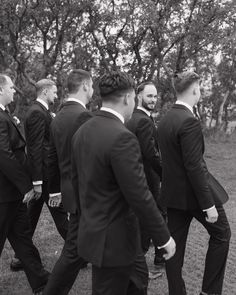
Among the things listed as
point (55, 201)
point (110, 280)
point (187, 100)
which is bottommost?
point (55, 201)

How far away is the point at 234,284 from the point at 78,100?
277cm

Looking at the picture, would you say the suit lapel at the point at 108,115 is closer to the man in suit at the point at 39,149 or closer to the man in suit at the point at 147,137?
the man in suit at the point at 147,137

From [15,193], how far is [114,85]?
2.08 metres

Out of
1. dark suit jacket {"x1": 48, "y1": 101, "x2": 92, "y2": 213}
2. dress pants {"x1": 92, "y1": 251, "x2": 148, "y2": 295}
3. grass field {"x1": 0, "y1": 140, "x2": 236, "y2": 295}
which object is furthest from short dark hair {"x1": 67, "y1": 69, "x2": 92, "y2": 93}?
grass field {"x1": 0, "y1": 140, "x2": 236, "y2": 295}

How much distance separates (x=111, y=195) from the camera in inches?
118

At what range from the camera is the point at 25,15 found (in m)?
14.8

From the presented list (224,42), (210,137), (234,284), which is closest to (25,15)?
(224,42)

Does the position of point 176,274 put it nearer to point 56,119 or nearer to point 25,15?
point 56,119

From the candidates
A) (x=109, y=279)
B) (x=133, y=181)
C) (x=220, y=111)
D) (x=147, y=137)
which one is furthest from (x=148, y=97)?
(x=220, y=111)

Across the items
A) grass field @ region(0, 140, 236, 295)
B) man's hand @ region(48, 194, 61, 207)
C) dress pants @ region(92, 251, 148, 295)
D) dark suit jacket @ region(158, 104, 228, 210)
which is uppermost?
dark suit jacket @ region(158, 104, 228, 210)

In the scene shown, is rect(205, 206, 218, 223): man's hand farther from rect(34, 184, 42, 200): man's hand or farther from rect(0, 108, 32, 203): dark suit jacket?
rect(34, 184, 42, 200): man's hand

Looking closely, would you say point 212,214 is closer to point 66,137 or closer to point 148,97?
point 66,137

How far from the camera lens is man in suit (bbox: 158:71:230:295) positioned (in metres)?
3.97

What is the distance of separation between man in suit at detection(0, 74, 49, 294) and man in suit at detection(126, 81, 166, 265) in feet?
4.08
